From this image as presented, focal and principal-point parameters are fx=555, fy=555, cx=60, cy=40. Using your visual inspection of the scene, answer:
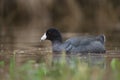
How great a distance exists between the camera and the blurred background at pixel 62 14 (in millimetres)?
20672

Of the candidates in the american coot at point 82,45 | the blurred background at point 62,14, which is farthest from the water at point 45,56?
the blurred background at point 62,14

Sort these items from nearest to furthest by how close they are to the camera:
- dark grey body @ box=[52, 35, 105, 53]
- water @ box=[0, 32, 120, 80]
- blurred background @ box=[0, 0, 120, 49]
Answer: water @ box=[0, 32, 120, 80], dark grey body @ box=[52, 35, 105, 53], blurred background @ box=[0, 0, 120, 49]

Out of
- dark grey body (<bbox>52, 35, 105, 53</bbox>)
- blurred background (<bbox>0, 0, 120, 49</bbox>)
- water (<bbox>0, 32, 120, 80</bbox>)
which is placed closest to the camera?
water (<bbox>0, 32, 120, 80</bbox>)

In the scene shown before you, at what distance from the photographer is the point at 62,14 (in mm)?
22875

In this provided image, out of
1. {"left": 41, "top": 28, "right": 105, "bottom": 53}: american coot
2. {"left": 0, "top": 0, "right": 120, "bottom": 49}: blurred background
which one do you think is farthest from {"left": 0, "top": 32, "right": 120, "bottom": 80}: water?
{"left": 0, "top": 0, "right": 120, "bottom": 49}: blurred background

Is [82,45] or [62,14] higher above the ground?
[62,14]

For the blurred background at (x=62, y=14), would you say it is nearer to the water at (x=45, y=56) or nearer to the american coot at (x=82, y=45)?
the american coot at (x=82, y=45)

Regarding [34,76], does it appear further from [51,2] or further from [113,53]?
[51,2]

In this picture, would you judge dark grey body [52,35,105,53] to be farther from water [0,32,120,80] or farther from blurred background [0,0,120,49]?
blurred background [0,0,120,49]

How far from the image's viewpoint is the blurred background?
20672mm

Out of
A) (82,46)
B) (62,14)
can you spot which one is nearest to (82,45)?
(82,46)

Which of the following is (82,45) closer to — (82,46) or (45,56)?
(82,46)

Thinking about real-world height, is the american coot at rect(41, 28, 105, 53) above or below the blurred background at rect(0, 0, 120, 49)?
below

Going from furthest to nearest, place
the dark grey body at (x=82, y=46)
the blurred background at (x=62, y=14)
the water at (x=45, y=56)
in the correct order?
the blurred background at (x=62, y=14)
the dark grey body at (x=82, y=46)
the water at (x=45, y=56)
